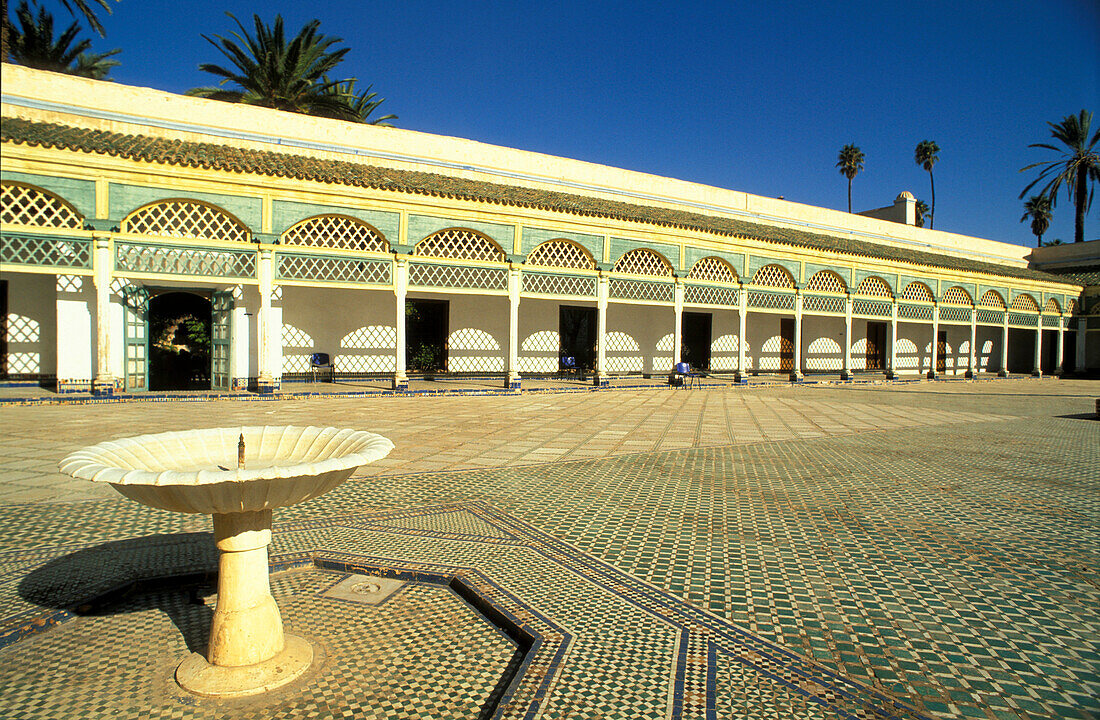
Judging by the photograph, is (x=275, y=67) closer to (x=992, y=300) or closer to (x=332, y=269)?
(x=332, y=269)

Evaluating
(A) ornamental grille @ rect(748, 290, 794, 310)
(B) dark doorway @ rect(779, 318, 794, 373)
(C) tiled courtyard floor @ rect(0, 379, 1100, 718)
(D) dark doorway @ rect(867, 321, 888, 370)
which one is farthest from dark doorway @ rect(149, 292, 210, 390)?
(D) dark doorway @ rect(867, 321, 888, 370)

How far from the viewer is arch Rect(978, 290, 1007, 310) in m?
22.4

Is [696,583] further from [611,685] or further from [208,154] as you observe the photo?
[208,154]

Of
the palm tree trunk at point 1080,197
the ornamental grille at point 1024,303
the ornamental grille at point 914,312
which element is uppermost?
the palm tree trunk at point 1080,197

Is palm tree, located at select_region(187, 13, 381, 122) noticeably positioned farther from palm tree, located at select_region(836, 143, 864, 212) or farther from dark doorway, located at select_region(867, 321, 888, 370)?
palm tree, located at select_region(836, 143, 864, 212)

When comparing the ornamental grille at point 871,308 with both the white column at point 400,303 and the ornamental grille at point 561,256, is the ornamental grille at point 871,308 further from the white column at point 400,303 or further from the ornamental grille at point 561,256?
the white column at point 400,303

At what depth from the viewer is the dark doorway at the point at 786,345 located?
20750mm

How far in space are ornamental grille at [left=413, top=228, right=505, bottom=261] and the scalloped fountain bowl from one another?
10250mm

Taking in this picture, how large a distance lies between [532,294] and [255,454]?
11.1 m

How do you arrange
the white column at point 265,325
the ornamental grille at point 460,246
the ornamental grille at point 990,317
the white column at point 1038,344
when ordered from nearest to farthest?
the white column at point 265,325 < the ornamental grille at point 460,246 < the ornamental grille at point 990,317 < the white column at point 1038,344

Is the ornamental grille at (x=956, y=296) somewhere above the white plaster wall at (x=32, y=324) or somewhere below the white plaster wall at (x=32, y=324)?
above

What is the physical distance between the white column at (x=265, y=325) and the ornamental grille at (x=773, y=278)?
12.3 meters

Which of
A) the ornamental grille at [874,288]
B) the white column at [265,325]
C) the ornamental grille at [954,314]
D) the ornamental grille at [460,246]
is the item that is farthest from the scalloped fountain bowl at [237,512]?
the ornamental grille at [954,314]

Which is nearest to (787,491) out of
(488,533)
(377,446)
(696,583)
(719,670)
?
A: (696,583)
